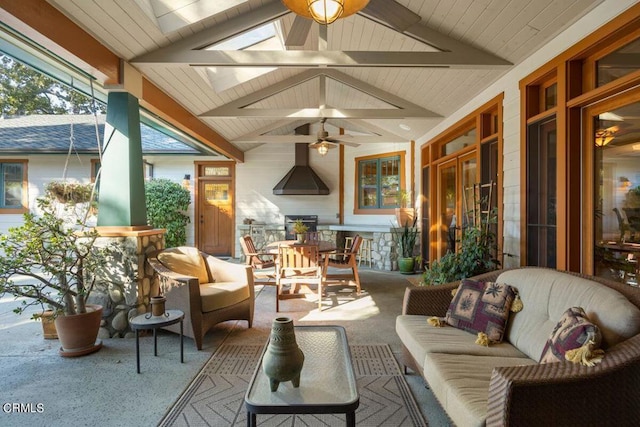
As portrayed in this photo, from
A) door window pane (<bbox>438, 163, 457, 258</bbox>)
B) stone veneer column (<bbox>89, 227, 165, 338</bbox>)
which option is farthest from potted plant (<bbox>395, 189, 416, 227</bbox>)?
stone veneer column (<bbox>89, 227, 165, 338</bbox>)

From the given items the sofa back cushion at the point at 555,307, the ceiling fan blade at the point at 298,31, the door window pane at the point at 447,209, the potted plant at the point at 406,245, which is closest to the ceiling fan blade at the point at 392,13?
the ceiling fan blade at the point at 298,31

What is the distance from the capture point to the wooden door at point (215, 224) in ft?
29.2

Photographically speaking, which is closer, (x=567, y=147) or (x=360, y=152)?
(x=567, y=147)

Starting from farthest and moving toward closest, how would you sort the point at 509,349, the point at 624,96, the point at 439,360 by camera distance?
the point at 624,96, the point at 509,349, the point at 439,360

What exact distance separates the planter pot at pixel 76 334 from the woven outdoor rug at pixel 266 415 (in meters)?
1.10

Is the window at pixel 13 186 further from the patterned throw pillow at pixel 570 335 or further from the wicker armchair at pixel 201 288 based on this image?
the patterned throw pillow at pixel 570 335

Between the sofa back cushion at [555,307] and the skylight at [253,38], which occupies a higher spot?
A: the skylight at [253,38]

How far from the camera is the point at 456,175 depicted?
525cm

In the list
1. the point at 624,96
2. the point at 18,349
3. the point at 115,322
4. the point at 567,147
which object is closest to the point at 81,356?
the point at 115,322

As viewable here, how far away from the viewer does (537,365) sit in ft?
4.52

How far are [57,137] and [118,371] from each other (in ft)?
23.8

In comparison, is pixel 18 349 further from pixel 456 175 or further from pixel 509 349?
pixel 456 175

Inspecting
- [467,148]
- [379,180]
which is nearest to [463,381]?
[467,148]

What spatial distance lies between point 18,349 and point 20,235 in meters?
1.11
